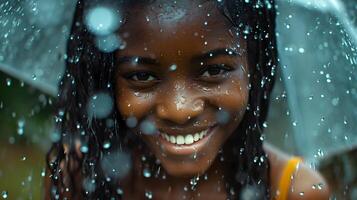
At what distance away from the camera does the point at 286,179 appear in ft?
8.51

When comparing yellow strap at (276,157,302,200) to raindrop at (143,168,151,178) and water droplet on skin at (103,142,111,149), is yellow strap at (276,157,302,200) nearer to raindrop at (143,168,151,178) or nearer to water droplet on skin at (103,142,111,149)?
raindrop at (143,168,151,178)

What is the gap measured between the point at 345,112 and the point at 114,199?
1028mm

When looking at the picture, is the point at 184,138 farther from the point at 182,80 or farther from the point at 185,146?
the point at 182,80

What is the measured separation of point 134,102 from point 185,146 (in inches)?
7.9

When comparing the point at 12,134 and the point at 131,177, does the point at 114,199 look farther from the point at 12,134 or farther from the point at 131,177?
the point at 12,134

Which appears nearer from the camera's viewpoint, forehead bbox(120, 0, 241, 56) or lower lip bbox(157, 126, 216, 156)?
forehead bbox(120, 0, 241, 56)

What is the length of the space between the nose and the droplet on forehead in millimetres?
267

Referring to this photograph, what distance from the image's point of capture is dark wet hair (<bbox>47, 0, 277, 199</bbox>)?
2.28 metres

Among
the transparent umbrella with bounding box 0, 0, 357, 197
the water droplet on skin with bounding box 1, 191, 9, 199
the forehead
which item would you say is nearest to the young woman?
the forehead

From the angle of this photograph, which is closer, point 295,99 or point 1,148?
point 295,99

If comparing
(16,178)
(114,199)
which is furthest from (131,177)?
(16,178)

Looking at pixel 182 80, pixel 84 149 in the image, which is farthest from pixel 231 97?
pixel 84 149

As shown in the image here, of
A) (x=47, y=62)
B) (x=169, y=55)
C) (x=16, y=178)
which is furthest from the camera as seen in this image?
(x=16, y=178)

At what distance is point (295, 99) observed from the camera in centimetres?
301
